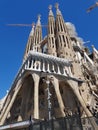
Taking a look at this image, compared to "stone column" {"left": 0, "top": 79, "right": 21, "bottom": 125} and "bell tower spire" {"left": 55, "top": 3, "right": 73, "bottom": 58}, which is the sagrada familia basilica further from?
"bell tower spire" {"left": 55, "top": 3, "right": 73, "bottom": 58}

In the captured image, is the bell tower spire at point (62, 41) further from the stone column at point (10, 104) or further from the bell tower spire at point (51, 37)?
the stone column at point (10, 104)

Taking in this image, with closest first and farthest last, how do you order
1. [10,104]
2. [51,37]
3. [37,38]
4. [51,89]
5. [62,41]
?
1. [10,104]
2. [51,89]
3. [62,41]
4. [51,37]
5. [37,38]

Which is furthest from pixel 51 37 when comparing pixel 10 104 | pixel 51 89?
pixel 10 104

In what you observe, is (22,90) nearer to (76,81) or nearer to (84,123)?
(76,81)

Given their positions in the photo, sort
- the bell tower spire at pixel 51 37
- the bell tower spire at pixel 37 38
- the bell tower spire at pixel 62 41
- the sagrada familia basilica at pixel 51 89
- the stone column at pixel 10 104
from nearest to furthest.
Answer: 1. the stone column at pixel 10 104
2. the sagrada familia basilica at pixel 51 89
3. the bell tower spire at pixel 62 41
4. the bell tower spire at pixel 51 37
5. the bell tower spire at pixel 37 38

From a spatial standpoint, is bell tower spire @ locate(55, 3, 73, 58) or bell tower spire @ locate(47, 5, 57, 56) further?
bell tower spire @ locate(47, 5, 57, 56)

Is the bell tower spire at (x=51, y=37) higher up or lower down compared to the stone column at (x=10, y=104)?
higher up

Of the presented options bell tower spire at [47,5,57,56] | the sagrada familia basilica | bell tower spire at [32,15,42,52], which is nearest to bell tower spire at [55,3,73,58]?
the sagrada familia basilica

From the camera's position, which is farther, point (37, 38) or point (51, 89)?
point (37, 38)

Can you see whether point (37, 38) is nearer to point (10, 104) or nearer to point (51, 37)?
point (51, 37)

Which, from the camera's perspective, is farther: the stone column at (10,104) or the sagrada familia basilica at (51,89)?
the sagrada familia basilica at (51,89)

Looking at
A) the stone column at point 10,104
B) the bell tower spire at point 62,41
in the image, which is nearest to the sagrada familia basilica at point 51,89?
the stone column at point 10,104

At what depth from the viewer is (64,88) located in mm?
29422

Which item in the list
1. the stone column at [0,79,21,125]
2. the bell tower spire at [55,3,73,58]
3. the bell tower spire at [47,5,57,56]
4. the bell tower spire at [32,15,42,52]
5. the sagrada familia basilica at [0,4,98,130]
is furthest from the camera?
the bell tower spire at [32,15,42,52]
